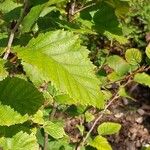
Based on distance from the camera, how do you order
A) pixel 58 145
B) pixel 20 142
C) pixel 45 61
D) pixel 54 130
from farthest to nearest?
1. pixel 58 145
2. pixel 54 130
3. pixel 20 142
4. pixel 45 61

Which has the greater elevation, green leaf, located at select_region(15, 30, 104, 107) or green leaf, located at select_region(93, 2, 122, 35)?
green leaf, located at select_region(15, 30, 104, 107)

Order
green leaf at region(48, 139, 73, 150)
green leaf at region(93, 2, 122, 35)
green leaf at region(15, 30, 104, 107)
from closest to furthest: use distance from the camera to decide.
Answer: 1. green leaf at region(15, 30, 104, 107)
2. green leaf at region(93, 2, 122, 35)
3. green leaf at region(48, 139, 73, 150)

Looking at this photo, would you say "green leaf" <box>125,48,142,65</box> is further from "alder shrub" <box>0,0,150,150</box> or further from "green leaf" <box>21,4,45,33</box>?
"green leaf" <box>21,4,45,33</box>

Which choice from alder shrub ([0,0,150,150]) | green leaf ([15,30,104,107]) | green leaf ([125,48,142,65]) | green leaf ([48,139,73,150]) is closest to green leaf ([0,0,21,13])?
alder shrub ([0,0,150,150])

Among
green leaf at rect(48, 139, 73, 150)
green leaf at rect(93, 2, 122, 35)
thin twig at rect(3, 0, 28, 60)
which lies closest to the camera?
thin twig at rect(3, 0, 28, 60)

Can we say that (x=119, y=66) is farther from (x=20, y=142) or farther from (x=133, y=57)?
(x=20, y=142)

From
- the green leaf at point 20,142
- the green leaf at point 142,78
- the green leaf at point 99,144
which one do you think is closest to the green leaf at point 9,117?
the green leaf at point 20,142

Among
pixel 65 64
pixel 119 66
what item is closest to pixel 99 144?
pixel 119 66

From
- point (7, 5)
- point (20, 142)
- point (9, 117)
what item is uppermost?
point (7, 5)
